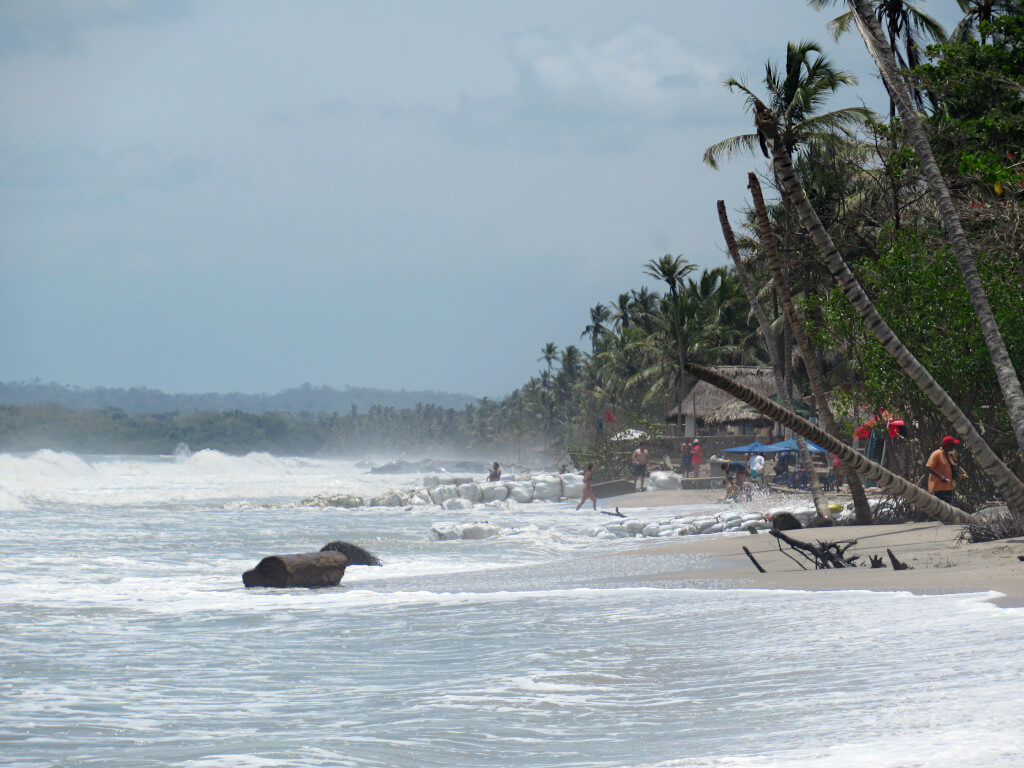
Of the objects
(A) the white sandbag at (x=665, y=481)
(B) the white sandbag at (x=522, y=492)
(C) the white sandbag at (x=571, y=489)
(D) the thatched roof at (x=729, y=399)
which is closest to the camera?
(A) the white sandbag at (x=665, y=481)

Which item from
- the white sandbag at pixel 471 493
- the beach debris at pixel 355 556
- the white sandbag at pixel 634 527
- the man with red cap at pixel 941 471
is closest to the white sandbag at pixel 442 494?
the white sandbag at pixel 471 493

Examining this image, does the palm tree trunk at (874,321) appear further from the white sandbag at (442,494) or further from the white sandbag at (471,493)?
the white sandbag at (471,493)

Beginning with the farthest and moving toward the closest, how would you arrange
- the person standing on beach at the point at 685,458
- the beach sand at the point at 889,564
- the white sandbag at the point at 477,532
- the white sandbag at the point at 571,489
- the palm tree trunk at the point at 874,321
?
the person standing on beach at the point at 685,458
the white sandbag at the point at 571,489
the white sandbag at the point at 477,532
the palm tree trunk at the point at 874,321
the beach sand at the point at 889,564

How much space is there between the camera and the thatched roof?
41.8m

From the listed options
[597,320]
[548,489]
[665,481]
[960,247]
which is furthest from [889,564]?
[597,320]

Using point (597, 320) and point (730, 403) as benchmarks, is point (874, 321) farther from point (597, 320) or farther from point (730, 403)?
point (597, 320)

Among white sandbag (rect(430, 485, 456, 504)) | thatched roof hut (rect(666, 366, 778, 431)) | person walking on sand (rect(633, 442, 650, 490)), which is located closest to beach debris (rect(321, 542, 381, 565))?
white sandbag (rect(430, 485, 456, 504))

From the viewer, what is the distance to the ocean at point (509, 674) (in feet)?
14.1

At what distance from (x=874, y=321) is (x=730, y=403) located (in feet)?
110

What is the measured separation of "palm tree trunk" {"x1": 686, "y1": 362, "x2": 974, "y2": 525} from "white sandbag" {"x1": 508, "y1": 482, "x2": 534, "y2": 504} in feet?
76.0

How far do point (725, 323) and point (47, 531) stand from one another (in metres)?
36.2

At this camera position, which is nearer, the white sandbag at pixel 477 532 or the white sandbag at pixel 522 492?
the white sandbag at pixel 477 532

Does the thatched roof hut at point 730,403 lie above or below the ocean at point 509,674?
above

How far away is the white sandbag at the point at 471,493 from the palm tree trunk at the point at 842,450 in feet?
77.7
